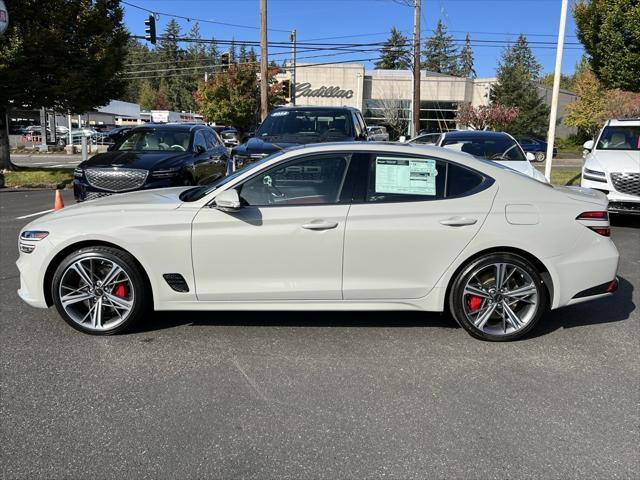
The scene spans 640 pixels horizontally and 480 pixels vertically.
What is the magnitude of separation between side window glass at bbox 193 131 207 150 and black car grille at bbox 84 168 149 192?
1.71 metres

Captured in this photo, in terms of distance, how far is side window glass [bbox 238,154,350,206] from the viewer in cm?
439

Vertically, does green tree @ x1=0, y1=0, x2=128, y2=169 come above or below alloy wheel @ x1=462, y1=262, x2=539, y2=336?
above

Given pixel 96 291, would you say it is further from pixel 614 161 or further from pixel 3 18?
pixel 3 18

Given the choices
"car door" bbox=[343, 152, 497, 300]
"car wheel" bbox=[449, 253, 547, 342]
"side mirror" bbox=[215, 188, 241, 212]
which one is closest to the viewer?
"side mirror" bbox=[215, 188, 241, 212]

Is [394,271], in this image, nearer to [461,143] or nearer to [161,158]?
[161,158]

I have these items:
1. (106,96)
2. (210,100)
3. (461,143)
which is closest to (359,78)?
(210,100)

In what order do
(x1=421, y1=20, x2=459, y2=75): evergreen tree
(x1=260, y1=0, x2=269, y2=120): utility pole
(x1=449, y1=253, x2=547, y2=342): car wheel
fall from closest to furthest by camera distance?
(x1=449, y1=253, x2=547, y2=342): car wheel < (x1=260, y1=0, x2=269, y2=120): utility pole < (x1=421, y1=20, x2=459, y2=75): evergreen tree

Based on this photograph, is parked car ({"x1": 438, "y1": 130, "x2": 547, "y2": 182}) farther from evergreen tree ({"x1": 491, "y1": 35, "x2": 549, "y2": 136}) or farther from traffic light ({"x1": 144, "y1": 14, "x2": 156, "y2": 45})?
evergreen tree ({"x1": 491, "y1": 35, "x2": 549, "y2": 136})

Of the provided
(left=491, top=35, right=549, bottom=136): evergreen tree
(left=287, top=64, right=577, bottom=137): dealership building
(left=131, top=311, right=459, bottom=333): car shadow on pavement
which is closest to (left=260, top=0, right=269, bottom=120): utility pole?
(left=131, top=311, right=459, bottom=333): car shadow on pavement

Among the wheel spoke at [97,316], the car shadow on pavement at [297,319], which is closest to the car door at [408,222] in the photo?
the car shadow on pavement at [297,319]

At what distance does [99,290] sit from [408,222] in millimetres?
2534

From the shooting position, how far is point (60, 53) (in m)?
16.3

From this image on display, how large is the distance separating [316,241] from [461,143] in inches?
297

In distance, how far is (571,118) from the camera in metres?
43.4
